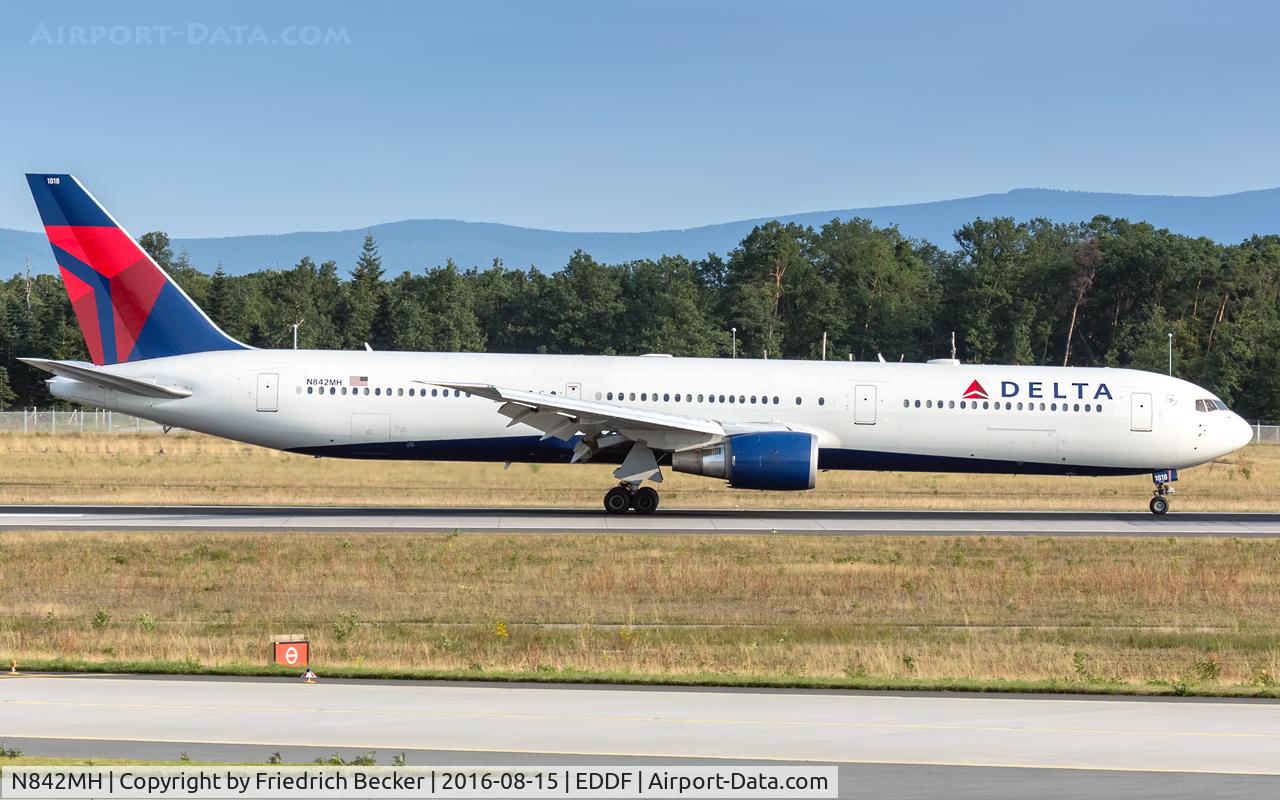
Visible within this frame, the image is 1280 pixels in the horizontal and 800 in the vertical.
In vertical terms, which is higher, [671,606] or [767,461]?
[767,461]

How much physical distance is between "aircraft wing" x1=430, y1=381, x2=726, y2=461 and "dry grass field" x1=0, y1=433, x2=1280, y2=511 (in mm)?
4047

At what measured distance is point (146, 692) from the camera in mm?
13109

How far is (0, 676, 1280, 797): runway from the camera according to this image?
1037cm

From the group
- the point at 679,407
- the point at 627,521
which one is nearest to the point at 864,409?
the point at 679,407

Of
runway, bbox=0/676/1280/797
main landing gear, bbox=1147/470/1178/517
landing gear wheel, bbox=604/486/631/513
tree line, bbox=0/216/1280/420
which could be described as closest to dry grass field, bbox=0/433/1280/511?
main landing gear, bbox=1147/470/1178/517

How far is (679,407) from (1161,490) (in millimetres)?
11258

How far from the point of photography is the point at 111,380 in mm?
31266

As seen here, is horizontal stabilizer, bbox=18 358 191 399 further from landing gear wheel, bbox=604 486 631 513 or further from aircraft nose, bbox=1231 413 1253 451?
aircraft nose, bbox=1231 413 1253 451

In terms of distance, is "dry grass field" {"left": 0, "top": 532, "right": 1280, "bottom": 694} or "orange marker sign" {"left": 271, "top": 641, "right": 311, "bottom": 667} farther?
"dry grass field" {"left": 0, "top": 532, "right": 1280, "bottom": 694}

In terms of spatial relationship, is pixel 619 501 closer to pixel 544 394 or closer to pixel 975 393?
pixel 544 394

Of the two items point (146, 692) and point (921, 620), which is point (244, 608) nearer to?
point (146, 692)

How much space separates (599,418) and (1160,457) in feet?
42.5

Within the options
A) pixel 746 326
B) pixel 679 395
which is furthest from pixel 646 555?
pixel 746 326

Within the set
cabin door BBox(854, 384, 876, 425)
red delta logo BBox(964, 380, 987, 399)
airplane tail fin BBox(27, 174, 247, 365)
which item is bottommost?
cabin door BBox(854, 384, 876, 425)
